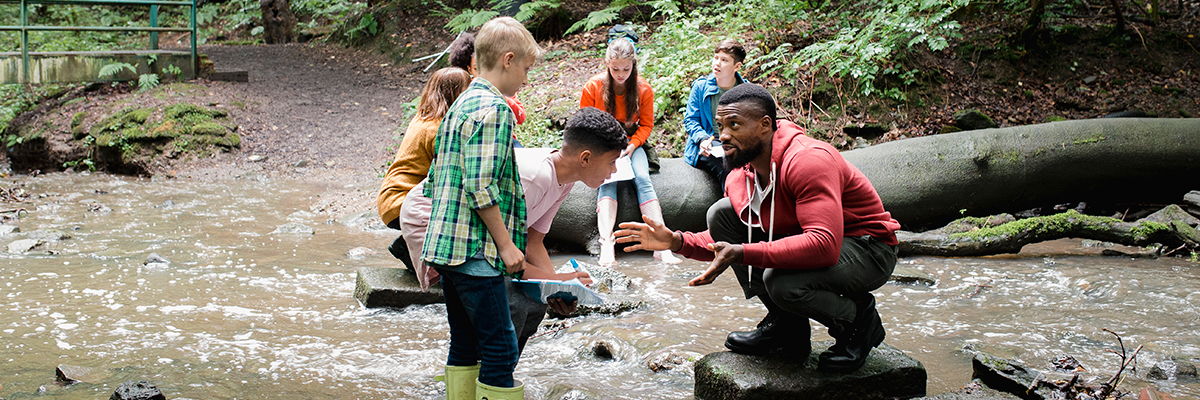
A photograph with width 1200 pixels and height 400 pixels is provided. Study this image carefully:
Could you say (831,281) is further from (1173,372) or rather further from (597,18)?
(597,18)


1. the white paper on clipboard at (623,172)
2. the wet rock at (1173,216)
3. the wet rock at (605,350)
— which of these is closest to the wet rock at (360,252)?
the white paper on clipboard at (623,172)

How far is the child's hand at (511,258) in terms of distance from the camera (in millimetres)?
2516

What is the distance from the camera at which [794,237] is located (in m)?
2.63

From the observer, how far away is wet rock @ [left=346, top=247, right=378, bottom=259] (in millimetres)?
5652

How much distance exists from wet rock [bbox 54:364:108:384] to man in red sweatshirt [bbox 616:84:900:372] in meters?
2.30

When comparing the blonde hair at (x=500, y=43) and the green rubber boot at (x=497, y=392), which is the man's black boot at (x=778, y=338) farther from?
the blonde hair at (x=500, y=43)

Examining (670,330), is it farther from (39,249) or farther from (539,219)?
(39,249)

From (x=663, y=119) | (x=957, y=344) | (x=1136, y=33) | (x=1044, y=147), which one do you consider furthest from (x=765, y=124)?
(x=1136, y=33)

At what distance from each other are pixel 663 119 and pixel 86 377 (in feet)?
19.6

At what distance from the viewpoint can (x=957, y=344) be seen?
366 cm

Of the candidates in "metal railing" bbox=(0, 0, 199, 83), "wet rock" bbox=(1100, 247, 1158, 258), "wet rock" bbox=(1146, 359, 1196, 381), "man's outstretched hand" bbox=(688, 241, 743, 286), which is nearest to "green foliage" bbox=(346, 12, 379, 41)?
"metal railing" bbox=(0, 0, 199, 83)

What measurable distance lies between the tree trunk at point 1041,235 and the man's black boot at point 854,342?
277 cm

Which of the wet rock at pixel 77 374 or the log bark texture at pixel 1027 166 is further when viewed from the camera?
the log bark texture at pixel 1027 166

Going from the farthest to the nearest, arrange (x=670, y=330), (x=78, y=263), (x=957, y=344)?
(x=78, y=263) < (x=670, y=330) < (x=957, y=344)
